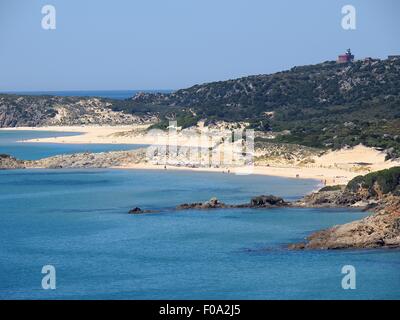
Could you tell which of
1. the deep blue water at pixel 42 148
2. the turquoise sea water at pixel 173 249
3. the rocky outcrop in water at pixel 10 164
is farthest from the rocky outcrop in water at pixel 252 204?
the deep blue water at pixel 42 148

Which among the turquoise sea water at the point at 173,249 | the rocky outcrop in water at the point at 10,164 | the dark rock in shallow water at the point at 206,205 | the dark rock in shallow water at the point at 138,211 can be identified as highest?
the rocky outcrop in water at the point at 10,164

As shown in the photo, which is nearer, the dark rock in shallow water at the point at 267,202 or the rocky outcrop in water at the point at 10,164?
the dark rock in shallow water at the point at 267,202

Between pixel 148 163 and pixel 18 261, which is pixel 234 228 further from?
pixel 148 163

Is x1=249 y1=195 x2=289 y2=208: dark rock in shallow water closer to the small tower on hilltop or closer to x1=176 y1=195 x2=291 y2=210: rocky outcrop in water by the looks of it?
x1=176 y1=195 x2=291 y2=210: rocky outcrop in water

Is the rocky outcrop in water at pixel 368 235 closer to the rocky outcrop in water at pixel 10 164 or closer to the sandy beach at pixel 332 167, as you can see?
the sandy beach at pixel 332 167
